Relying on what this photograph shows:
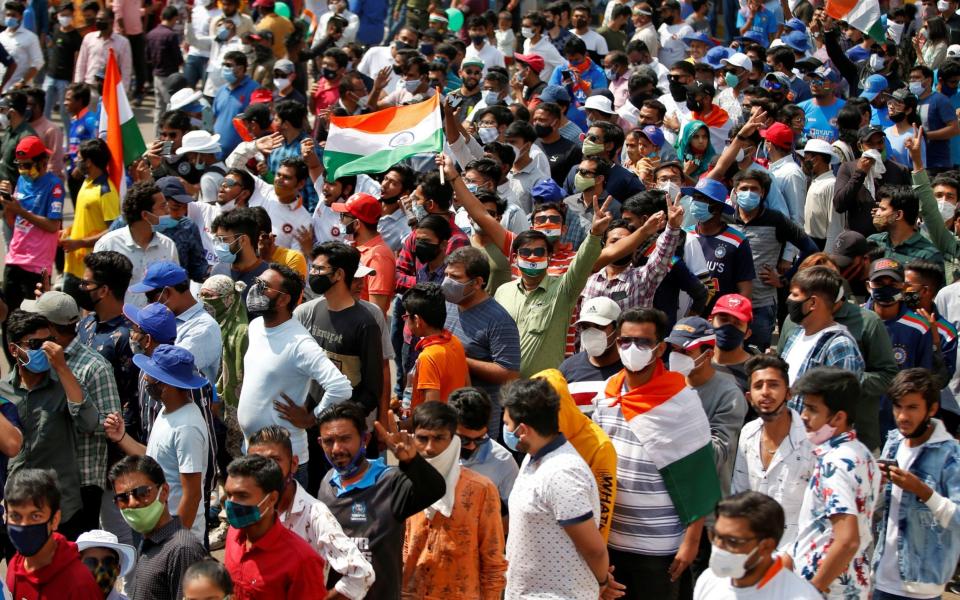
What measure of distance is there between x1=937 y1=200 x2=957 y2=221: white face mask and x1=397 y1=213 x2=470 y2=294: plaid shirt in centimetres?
392

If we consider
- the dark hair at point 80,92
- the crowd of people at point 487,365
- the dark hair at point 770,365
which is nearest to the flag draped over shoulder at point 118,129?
the crowd of people at point 487,365

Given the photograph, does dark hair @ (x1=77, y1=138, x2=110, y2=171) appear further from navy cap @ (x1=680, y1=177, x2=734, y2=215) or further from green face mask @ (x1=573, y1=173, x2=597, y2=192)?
navy cap @ (x1=680, y1=177, x2=734, y2=215)

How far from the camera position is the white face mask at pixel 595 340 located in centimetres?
650

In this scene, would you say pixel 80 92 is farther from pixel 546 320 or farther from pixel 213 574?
pixel 213 574

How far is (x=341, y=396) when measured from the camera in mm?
6707

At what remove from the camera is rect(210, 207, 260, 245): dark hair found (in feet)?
27.0

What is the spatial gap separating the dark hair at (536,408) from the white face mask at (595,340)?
3.75 ft

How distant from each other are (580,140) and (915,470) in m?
6.40

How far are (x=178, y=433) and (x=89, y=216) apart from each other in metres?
4.45

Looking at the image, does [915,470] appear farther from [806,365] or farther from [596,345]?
[596,345]

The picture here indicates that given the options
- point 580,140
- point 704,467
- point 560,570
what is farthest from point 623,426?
point 580,140

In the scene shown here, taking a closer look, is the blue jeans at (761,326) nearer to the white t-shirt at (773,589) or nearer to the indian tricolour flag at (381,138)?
the indian tricolour flag at (381,138)

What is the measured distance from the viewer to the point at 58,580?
5.23m

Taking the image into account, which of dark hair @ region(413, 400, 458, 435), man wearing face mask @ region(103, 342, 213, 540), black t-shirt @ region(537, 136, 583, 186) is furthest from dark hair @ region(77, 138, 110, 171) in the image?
dark hair @ region(413, 400, 458, 435)
